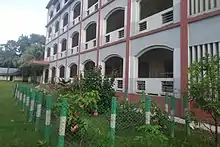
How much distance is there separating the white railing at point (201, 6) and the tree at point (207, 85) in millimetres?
4253

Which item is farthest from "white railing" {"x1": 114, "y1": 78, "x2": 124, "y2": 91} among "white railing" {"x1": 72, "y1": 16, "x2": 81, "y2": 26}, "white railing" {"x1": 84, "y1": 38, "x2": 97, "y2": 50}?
"white railing" {"x1": 72, "y1": 16, "x2": 81, "y2": 26}

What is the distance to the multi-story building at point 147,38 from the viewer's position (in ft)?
26.3

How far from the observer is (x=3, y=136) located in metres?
5.11

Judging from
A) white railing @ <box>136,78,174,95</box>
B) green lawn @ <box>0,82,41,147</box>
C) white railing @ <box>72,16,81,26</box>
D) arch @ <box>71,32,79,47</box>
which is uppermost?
white railing @ <box>72,16,81,26</box>

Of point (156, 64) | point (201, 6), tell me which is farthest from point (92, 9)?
point (201, 6)

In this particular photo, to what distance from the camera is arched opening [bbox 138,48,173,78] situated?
45.2ft

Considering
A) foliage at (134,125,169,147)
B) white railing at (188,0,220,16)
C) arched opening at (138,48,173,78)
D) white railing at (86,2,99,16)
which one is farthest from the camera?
white railing at (86,2,99,16)

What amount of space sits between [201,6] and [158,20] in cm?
270

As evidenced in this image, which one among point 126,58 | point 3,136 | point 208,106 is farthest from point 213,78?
point 126,58

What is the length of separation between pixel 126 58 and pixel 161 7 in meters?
4.38

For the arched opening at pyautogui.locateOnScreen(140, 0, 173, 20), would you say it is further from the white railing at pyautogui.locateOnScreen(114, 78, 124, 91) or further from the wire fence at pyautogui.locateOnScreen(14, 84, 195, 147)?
the wire fence at pyautogui.locateOnScreen(14, 84, 195, 147)

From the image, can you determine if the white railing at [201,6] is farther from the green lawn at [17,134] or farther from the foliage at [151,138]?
the green lawn at [17,134]

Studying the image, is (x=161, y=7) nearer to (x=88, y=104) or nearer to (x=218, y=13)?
(x=218, y=13)

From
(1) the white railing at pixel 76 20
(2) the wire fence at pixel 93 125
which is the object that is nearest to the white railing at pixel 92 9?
(1) the white railing at pixel 76 20
